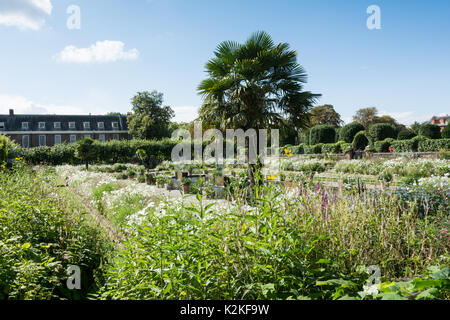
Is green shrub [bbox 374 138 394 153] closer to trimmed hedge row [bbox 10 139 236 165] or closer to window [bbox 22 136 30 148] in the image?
trimmed hedge row [bbox 10 139 236 165]

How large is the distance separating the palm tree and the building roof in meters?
40.8

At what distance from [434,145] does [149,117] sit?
34709 millimetres

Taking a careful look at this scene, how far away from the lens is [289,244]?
6.86 feet

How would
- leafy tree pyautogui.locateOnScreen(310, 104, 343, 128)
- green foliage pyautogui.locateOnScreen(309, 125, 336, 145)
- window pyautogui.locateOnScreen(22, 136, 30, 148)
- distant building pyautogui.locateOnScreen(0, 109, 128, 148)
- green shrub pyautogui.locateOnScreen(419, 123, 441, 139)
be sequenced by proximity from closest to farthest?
1. green shrub pyautogui.locateOnScreen(419, 123, 441, 139)
2. green foliage pyautogui.locateOnScreen(309, 125, 336, 145)
3. distant building pyautogui.locateOnScreen(0, 109, 128, 148)
4. window pyautogui.locateOnScreen(22, 136, 30, 148)
5. leafy tree pyautogui.locateOnScreen(310, 104, 343, 128)

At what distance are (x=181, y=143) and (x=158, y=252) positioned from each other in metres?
30.2

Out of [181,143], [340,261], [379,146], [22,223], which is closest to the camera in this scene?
[340,261]

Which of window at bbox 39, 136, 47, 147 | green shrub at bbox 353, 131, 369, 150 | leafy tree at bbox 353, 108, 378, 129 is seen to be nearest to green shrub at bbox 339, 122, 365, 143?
green shrub at bbox 353, 131, 369, 150

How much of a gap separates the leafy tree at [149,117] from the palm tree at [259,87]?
35072 millimetres

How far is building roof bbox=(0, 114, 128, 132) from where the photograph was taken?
132ft

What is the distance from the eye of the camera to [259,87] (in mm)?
7789

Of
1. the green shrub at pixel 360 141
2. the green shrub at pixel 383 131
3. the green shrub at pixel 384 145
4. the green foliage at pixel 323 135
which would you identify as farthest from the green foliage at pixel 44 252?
the green foliage at pixel 323 135

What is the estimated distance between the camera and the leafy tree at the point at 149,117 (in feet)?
138

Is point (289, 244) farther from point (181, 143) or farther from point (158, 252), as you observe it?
point (181, 143)
